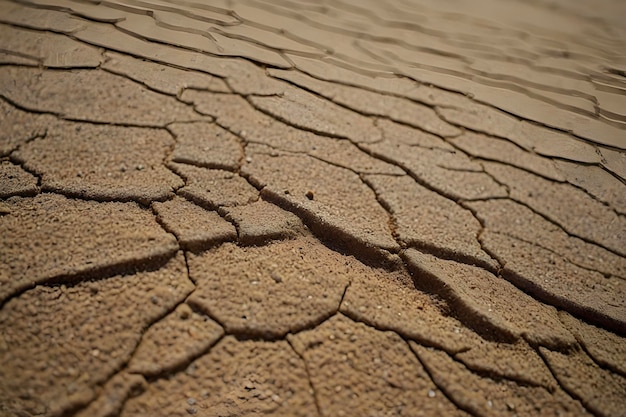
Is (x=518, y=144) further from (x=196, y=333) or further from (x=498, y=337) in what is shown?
(x=196, y=333)

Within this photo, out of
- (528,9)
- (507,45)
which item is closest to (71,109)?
(507,45)

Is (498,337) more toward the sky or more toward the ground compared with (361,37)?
more toward the ground

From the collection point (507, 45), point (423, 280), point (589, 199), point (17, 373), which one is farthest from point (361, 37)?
point (17, 373)

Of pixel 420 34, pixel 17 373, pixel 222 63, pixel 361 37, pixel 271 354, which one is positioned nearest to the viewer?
pixel 17 373

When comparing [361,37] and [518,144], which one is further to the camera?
[361,37]

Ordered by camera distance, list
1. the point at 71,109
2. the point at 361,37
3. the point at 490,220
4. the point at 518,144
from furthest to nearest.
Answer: the point at 361,37
the point at 518,144
the point at 71,109
the point at 490,220

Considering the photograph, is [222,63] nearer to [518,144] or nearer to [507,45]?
[518,144]

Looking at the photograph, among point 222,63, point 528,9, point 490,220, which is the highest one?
point 528,9
